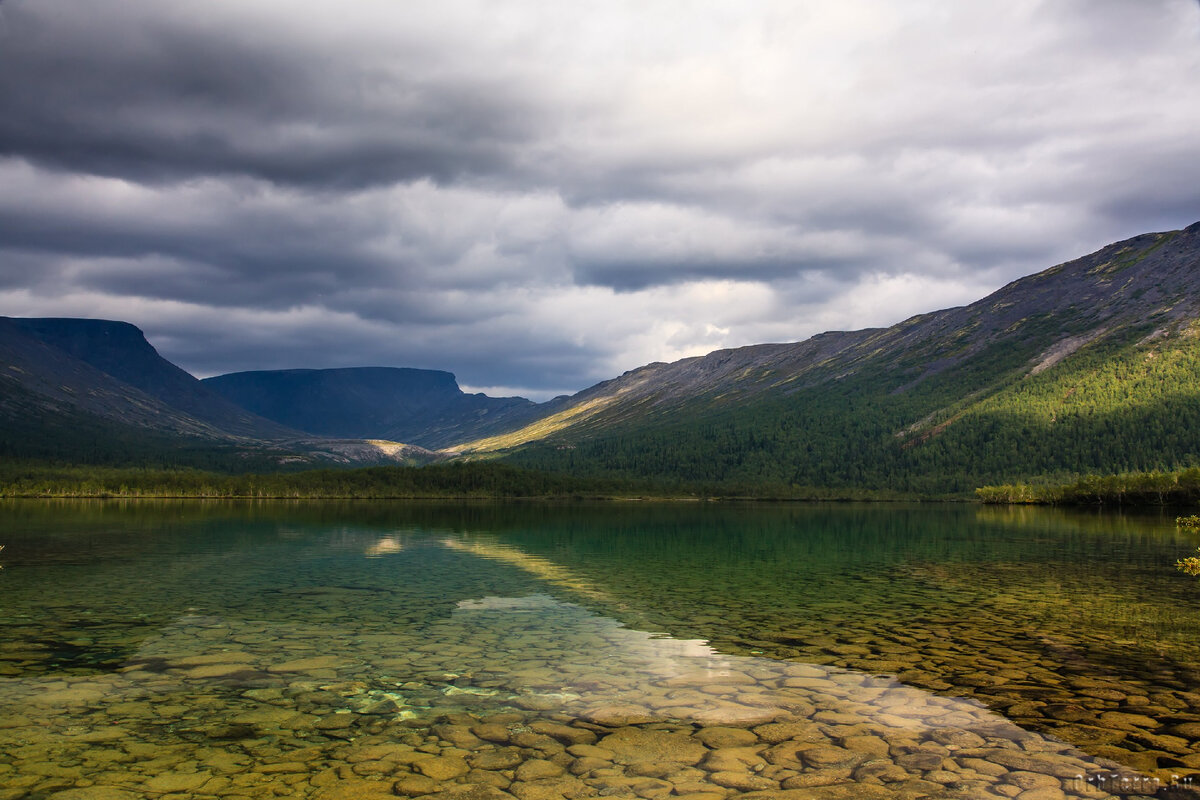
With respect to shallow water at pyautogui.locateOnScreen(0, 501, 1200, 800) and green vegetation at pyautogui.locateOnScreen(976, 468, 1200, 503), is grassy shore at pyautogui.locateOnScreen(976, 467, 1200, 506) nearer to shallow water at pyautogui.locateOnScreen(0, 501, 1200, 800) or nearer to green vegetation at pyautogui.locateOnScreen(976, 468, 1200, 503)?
green vegetation at pyautogui.locateOnScreen(976, 468, 1200, 503)

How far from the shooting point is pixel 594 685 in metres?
22.6

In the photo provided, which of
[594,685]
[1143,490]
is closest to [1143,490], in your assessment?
[1143,490]

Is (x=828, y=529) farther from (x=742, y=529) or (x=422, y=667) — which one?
(x=422, y=667)

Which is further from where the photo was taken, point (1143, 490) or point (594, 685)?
point (1143, 490)

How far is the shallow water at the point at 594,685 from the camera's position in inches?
608

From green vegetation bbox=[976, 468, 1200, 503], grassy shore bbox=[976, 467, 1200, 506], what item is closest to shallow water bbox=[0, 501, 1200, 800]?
grassy shore bbox=[976, 467, 1200, 506]

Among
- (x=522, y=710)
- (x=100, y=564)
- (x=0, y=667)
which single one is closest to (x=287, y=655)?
(x=0, y=667)

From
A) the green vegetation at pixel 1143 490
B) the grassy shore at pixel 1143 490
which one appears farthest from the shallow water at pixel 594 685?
the green vegetation at pixel 1143 490

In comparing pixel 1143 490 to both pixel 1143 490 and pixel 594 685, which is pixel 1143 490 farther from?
pixel 594 685

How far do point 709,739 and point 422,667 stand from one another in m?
10.9

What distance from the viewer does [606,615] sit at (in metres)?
35.2

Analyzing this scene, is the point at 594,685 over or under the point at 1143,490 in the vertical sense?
over

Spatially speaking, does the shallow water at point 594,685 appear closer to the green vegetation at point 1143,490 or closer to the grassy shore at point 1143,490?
the grassy shore at point 1143,490

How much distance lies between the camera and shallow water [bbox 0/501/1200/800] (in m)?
15.5
